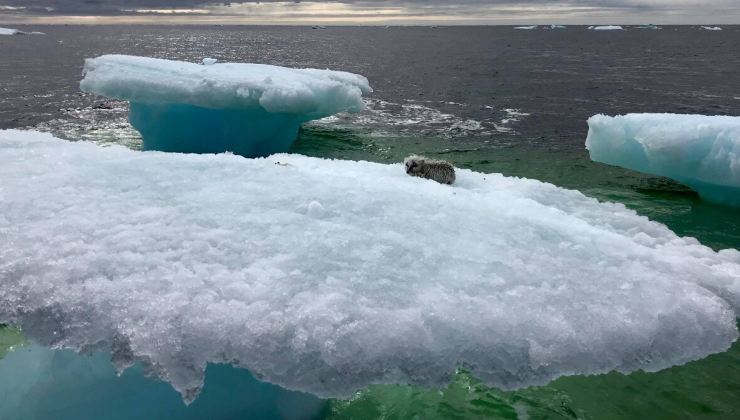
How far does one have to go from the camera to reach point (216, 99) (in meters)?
10.5

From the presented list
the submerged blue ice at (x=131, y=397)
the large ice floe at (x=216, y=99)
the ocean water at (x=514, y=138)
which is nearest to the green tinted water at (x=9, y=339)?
the ocean water at (x=514, y=138)

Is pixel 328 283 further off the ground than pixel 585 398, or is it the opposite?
pixel 328 283

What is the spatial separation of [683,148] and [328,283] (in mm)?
8296

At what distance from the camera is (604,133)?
10180 mm

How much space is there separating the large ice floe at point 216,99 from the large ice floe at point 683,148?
5.97 m

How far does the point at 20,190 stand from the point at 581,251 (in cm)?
447

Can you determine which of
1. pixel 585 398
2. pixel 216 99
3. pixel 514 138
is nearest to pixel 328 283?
pixel 585 398

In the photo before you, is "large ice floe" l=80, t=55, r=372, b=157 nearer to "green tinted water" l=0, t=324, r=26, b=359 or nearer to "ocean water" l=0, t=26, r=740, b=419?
"ocean water" l=0, t=26, r=740, b=419

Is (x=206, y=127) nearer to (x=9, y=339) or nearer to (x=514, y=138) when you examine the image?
(x=9, y=339)

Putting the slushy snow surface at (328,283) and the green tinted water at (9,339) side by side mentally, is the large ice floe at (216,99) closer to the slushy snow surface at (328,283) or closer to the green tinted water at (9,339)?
the slushy snow surface at (328,283)

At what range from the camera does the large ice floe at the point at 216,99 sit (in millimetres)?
10461

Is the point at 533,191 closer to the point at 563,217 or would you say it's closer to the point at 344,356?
the point at 563,217

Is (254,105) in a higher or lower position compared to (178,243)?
lower

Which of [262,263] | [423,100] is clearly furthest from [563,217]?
[423,100]
